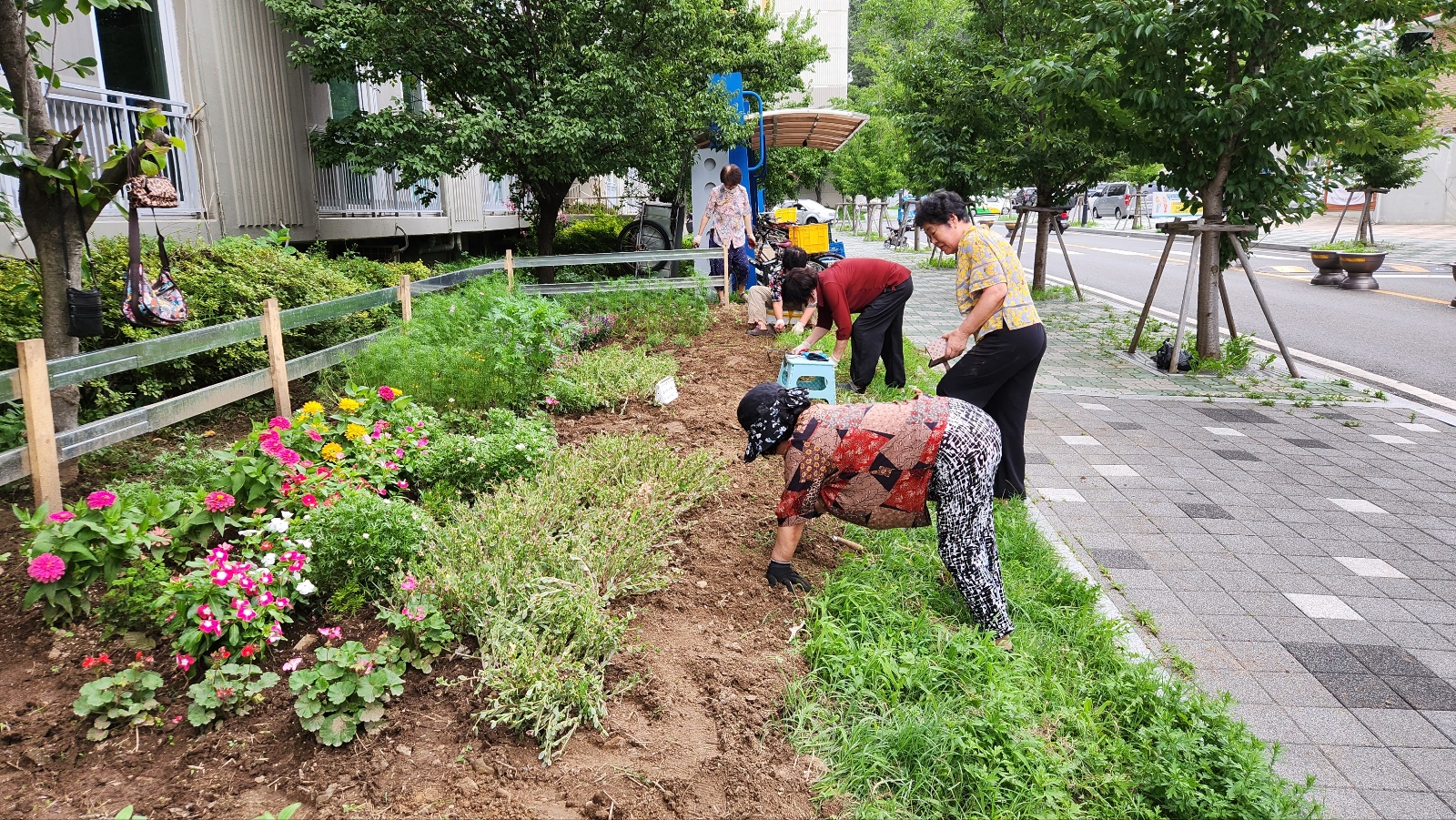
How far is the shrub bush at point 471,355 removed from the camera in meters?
5.52

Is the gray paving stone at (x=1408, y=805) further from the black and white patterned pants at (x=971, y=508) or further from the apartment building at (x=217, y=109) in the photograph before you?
the apartment building at (x=217, y=109)

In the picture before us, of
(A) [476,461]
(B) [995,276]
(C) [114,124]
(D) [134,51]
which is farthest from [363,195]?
(B) [995,276]

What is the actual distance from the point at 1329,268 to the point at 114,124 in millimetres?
18440

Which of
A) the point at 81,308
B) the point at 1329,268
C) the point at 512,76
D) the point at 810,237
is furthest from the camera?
the point at 1329,268

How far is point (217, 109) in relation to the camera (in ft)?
28.1

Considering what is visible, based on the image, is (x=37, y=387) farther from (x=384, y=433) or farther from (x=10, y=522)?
(x=384, y=433)

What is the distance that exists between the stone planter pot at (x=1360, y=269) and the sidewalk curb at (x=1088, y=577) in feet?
45.5

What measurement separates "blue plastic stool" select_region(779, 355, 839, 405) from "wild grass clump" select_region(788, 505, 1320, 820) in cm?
238

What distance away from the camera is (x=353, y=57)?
926 centimetres

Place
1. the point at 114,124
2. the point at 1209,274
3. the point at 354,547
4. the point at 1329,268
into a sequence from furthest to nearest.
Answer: the point at 1329,268 < the point at 1209,274 < the point at 114,124 < the point at 354,547

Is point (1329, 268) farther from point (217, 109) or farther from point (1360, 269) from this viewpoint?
point (217, 109)

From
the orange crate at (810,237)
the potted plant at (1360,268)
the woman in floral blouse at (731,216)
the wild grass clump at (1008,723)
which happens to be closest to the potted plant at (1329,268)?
the potted plant at (1360,268)

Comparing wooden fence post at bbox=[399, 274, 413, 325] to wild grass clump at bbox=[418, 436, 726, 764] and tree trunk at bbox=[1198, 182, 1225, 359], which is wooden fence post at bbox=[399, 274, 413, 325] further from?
tree trunk at bbox=[1198, 182, 1225, 359]

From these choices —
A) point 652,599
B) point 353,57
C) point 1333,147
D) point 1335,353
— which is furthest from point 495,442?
point 1335,353
